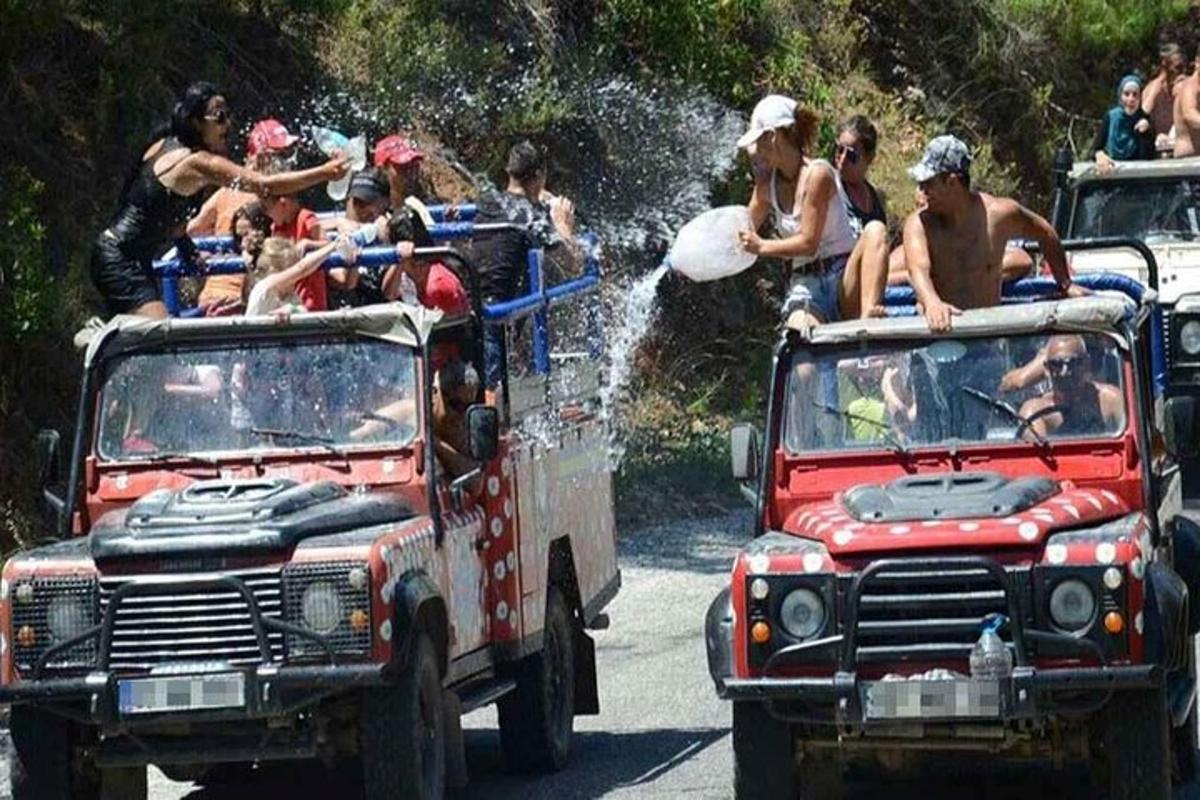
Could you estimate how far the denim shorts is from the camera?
11094 millimetres

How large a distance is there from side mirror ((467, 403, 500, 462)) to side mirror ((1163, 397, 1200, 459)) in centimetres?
245

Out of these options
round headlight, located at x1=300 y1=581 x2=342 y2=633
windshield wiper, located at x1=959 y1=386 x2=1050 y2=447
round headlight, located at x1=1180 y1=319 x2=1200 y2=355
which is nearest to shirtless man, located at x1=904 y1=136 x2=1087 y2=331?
windshield wiper, located at x1=959 y1=386 x2=1050 y2=447

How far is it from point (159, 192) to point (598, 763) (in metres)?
3.13

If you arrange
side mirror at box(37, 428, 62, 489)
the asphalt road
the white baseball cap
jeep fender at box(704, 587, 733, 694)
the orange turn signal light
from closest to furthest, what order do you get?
1. jeep fender at box(704, 587, 733, 694)
2. the orange turn signal light
3. side mirror at box(37, 428, 62, 489)
4. the asphalt road
5. the white baseball cap

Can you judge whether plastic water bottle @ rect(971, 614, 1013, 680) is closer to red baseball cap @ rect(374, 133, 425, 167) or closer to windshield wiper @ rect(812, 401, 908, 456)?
windshield wiper @ rect(812, 401, 908, 456)

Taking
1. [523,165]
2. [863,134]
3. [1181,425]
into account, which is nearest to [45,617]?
[1181,425]

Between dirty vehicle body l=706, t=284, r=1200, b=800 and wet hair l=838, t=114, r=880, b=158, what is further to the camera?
wet hair l=838, t=114, r=880, b=158

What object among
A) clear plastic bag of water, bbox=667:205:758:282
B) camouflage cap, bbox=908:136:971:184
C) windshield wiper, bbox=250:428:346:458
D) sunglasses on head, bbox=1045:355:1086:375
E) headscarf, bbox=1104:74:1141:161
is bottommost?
windshield wiper, bbox=250:428:346:458

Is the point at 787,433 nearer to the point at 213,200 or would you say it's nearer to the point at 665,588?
the point at 213,200

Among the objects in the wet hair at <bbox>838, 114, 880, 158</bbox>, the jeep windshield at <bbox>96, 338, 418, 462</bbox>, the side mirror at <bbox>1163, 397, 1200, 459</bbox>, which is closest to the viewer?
the side mirror at <bbox>1163, 397, 1200, 459</bbox>

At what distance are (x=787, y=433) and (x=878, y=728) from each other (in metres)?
1.46

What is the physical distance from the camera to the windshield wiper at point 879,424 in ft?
31.3

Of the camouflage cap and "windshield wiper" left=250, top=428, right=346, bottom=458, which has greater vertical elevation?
the camouflage cap

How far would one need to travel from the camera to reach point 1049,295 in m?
10.8
